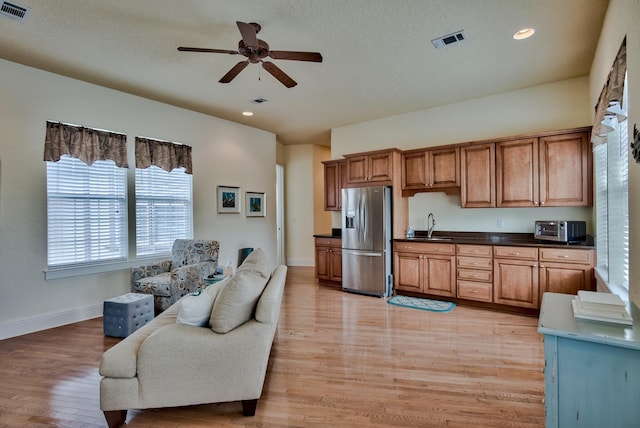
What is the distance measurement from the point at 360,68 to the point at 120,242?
3.88 metres

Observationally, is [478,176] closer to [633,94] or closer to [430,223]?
[430,223]

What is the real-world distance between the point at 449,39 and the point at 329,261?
3.78m

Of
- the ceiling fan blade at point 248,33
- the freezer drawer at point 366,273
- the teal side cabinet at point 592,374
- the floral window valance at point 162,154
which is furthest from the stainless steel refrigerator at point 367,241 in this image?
the teal side cabinet at point 592,374

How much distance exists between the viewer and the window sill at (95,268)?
3.67m

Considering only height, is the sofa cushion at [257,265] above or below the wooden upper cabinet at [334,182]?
below

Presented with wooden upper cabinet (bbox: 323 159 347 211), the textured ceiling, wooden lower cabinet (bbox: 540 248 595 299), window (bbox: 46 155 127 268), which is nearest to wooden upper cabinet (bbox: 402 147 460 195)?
the textured ceiling

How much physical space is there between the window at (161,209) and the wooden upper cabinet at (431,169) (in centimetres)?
354

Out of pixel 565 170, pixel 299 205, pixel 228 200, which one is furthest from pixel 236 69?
pixel 299 205

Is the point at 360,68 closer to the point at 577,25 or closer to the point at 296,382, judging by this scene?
the point at 577,25

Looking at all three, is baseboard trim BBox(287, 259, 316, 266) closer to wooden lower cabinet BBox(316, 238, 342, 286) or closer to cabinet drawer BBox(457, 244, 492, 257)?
wooden lower cabinet BBox(316, 238, 342, 286)

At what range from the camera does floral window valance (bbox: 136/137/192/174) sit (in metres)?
4.45

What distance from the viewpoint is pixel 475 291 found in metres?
4.14

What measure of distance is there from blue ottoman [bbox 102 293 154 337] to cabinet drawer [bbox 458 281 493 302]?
390 cm

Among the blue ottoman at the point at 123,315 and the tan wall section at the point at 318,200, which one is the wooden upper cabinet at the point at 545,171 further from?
the blue ottoman at the point at 123,315
